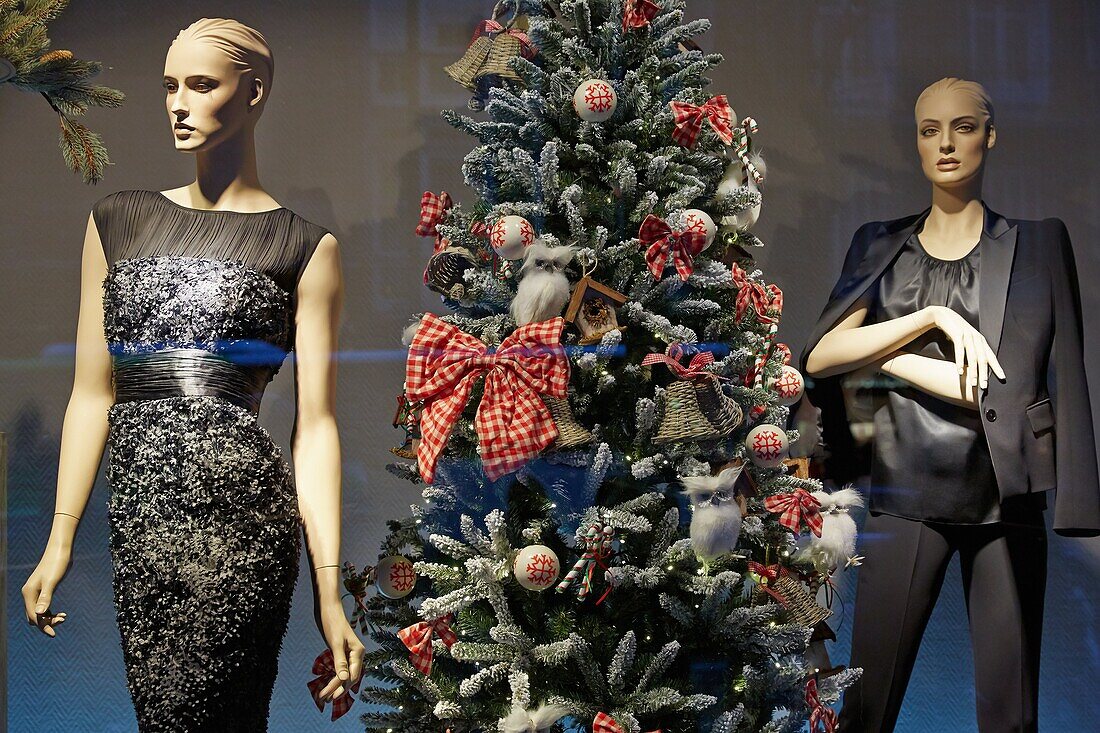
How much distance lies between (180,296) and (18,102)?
2.92ft

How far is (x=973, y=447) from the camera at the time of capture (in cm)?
315

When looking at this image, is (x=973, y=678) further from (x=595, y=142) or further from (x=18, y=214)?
(x=18, y=214)

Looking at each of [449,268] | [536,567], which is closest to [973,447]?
[536,567]

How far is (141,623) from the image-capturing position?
2.42m

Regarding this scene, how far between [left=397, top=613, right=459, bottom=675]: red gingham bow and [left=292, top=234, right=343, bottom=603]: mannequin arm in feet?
0.55

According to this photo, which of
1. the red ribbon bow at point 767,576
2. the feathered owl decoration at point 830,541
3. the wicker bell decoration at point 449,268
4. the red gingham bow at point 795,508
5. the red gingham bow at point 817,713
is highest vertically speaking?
the wicker bell decoration at point 449,268

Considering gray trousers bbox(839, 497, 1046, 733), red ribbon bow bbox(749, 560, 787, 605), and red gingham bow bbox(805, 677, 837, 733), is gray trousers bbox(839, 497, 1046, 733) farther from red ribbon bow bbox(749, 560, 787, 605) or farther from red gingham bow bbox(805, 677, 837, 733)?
red ribbon bow bbox(749, 560, 787, 605)

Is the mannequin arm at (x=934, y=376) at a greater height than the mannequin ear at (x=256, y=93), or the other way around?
the mannequin ear at (x=256, y=93)

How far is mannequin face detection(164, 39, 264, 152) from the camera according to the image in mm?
2643

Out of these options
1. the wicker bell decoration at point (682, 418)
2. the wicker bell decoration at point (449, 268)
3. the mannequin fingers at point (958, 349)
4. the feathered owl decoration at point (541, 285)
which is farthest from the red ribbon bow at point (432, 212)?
the mannequin fingers at point (958, 349)

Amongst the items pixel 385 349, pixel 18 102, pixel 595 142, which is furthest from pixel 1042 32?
pixel 18 102

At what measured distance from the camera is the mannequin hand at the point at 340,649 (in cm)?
256

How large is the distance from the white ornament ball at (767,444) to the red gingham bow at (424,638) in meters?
0.76

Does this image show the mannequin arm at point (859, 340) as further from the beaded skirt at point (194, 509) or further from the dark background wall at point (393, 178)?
the beaded skirt at point (194, 509)
